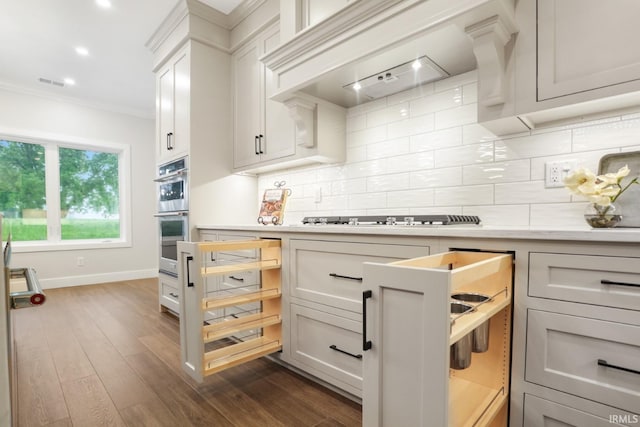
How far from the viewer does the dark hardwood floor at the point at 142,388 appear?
1.45 metres

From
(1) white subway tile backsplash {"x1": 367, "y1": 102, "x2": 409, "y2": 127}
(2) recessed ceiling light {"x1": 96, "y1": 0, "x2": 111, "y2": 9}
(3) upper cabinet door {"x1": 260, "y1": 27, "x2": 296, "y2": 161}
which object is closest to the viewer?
(1) white subway tile backsplash {"x1": 367, "y1": 102, "x2": 409, "y2": 127}

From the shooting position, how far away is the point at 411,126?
1935 mm

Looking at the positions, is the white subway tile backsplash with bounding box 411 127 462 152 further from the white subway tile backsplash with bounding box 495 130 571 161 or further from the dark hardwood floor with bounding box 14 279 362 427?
the dark hardwood floor with bounding box 14 279 362 427

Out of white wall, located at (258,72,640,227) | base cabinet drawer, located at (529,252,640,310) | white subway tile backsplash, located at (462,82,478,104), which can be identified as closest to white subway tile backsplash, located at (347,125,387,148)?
white wall, located at (258,72,640,227)

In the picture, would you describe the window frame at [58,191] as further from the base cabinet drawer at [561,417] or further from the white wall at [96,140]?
the base cabinet drawer at [561,417]

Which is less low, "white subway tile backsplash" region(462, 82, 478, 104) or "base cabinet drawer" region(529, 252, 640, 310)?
"white subway tile backsplash" region(462, 82, 478, 104)

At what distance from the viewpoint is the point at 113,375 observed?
186 cm

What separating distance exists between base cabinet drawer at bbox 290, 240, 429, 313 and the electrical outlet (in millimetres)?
710

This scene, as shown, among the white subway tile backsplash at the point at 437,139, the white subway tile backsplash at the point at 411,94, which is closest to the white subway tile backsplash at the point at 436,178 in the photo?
the white subway tile backsplash at the point at 437,139

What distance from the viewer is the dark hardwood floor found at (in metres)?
1.45

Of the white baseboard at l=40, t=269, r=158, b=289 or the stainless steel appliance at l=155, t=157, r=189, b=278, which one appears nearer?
the stainless steel appliance at l=155, t=157, r=189, b=278

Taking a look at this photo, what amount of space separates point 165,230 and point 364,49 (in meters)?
2.52

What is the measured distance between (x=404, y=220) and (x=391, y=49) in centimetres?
84

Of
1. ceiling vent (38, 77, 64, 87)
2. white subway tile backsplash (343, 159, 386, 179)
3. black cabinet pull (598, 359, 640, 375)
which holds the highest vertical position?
ceiling vent (38, 77, 64, 87)
